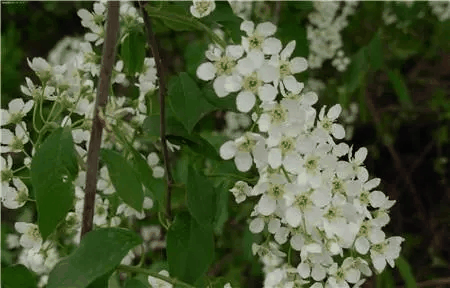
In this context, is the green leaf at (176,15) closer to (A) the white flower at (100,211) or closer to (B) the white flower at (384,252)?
(A) the white flower at (100,211)

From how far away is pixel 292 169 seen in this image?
1.14m

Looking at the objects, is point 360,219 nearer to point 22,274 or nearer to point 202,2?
point 202,2

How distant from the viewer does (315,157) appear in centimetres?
117

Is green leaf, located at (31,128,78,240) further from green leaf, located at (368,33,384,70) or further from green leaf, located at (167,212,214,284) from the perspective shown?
green leaf, located at (368,33,384,70)

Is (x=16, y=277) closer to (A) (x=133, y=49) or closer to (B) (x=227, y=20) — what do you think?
(A) (x=133, y=49)

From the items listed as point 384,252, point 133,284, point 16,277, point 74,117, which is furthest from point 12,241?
point 384,252

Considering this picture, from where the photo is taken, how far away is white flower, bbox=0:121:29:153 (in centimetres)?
138

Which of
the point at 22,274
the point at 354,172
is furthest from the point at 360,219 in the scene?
the point at 22,274

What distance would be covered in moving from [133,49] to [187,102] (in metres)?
0.26

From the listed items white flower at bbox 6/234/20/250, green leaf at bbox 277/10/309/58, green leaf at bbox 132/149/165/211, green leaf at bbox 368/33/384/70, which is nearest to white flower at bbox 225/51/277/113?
green leaf at bbox 132/149/165/211

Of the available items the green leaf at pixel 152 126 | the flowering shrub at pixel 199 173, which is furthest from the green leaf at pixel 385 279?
the green leaf at pixel 152 126

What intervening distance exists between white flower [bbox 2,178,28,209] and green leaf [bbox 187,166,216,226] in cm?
32

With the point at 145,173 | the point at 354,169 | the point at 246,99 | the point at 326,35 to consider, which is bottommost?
the point at 326,35

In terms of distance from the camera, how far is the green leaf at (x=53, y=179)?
3.90 feet
